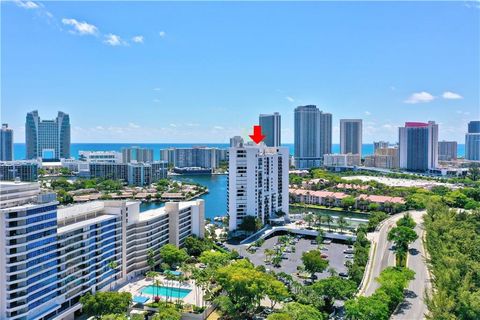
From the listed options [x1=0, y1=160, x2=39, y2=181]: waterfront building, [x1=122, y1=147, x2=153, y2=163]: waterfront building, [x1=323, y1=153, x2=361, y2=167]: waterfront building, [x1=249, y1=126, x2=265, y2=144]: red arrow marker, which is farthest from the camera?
[x1=122, y1=147, x2=153, y2=163]: waterfront building

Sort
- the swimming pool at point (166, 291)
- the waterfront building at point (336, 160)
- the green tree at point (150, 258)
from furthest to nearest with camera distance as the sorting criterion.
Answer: the waterfront building at point (336, 160), the green tree at point (150, 258), the swimming pool at point (166, 291)

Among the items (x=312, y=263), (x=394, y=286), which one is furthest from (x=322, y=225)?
(x=394, y=286)

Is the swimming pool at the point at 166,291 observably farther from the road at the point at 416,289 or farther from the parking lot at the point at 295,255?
the road at the point at 416,289

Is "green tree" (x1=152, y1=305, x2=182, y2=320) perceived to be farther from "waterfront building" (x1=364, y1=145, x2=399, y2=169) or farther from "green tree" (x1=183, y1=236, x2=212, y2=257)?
"waterfront building" (x1=364, y1=145, x2=399, y2=169)

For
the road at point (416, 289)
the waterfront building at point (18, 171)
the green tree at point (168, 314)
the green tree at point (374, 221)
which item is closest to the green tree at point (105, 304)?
the green tree at point (168, 314)

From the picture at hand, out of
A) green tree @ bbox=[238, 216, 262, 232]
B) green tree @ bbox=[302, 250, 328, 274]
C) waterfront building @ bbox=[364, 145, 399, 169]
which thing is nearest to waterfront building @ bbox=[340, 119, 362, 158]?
waterfront building @ bbox=[364, 145, 399, 169]

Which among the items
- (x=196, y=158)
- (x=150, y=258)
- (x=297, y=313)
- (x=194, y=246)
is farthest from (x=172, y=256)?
(x=196, y=158)
